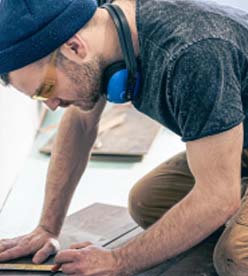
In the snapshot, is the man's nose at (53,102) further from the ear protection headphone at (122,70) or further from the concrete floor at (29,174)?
the concrete floor at (29,174)

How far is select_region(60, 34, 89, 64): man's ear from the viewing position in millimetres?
1558

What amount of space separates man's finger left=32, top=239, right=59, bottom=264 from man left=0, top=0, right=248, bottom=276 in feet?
0.79

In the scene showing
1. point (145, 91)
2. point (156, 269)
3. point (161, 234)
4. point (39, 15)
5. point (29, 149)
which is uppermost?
point (39, 15)

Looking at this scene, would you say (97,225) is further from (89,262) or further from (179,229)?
(179,229)

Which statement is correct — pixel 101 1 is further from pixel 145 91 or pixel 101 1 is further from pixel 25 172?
pixel 25 172

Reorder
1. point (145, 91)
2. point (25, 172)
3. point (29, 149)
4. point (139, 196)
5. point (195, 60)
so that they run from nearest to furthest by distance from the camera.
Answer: point (195, 60) < point (145, 91) < point (139, 196) < point (25, 172) < point (29, 149)

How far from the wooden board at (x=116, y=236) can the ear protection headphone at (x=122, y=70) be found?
24.9 inches

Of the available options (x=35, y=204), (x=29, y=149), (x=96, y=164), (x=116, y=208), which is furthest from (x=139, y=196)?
(x=29, y=149)

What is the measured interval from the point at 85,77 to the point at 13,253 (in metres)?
0.69

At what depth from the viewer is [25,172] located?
119 inches

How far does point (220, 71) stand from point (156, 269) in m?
0.75

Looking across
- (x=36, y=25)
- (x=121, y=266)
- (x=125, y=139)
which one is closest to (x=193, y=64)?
(x=36, y=25)

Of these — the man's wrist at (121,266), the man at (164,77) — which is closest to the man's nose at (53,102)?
the man at (164,77)

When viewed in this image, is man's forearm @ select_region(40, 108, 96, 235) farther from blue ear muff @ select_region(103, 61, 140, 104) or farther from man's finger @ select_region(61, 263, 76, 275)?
blue ear muff @ select_region(103, 61, 140, 104)
